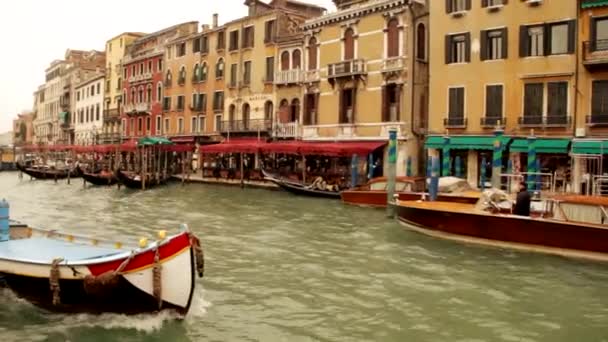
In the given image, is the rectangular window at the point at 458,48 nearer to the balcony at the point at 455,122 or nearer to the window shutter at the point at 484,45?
the window shutter at the point at 484,45

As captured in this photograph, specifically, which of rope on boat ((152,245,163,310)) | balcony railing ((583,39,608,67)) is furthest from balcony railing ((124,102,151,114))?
rope on boat ((152,245,163,310))

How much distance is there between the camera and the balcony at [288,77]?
1158 inches

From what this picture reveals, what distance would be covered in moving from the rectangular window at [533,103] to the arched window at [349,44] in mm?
8417

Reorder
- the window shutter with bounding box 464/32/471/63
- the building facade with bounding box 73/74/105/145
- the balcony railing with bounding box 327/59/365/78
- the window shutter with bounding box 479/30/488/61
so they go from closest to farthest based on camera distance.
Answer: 1. the window shutter with bounding box 479/30/488/61
2. the window shutter with bounding box 464/32/471/63
3. the balcony railing with bounding box 327/59/365/78
4. the building facade with bounding box 73/74/105/145

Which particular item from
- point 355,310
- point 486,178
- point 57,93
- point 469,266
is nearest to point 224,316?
point 355,310

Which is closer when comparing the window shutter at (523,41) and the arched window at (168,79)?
the window shutter at (523,41)

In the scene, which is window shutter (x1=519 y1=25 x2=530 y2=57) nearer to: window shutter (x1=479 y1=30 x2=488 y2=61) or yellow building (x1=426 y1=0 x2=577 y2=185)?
yellow building (x1=426 y1=0 x2=577 y2=185)

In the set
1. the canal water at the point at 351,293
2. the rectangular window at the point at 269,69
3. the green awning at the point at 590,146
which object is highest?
the rectangular window at the point at 269,69

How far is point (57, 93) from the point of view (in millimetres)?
66000

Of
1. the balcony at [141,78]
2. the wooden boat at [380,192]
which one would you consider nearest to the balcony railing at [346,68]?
the wooden boat at [380,192]

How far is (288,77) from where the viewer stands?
30234 millimetres

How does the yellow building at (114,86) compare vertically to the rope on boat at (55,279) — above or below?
above

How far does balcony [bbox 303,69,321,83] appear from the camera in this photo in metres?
28.0

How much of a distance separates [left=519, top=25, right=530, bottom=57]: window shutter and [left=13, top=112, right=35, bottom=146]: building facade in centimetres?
7275
